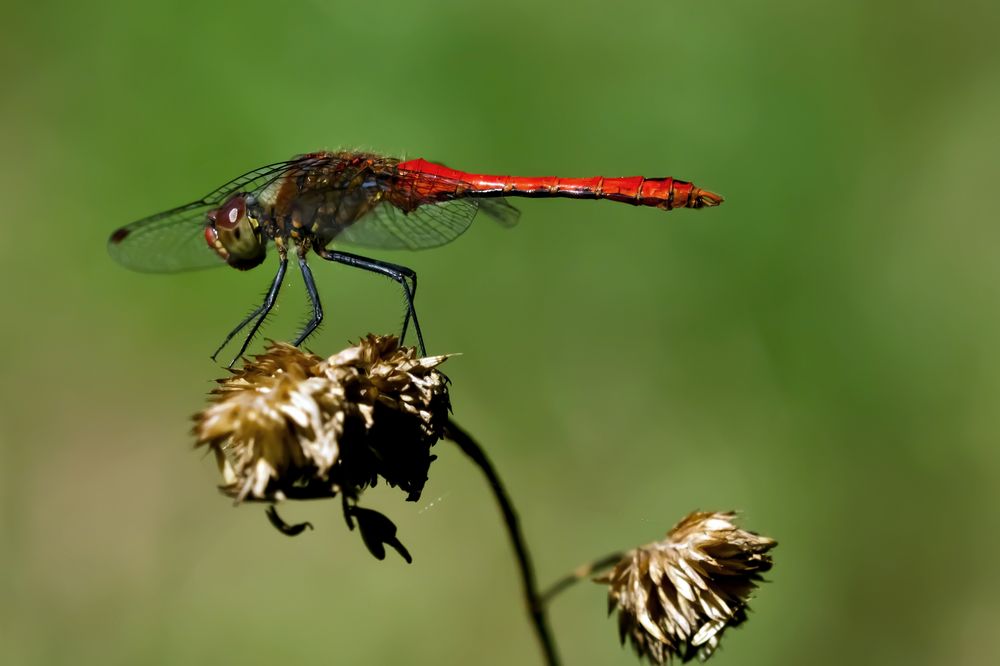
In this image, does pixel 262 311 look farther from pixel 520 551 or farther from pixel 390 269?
pixel 520 551

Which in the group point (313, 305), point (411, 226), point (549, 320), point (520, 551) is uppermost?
point (411, 226)

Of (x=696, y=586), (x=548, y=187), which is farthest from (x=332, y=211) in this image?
(x=696, y=586)

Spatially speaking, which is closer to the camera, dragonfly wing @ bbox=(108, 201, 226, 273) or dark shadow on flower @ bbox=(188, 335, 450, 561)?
dark shadow on flower @ bbox=(188, 335, 450, 561)

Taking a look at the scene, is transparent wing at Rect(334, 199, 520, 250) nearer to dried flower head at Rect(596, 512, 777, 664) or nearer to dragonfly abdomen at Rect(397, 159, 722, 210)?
dragonfly abdomen at Rect(397, 159, 722, 210)

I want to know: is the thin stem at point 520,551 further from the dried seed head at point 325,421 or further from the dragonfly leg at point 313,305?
the dragonfly leg at point 313,305

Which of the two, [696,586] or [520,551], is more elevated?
[520,551]

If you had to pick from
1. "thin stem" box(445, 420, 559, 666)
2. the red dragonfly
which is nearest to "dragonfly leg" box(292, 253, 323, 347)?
the red dragonfly

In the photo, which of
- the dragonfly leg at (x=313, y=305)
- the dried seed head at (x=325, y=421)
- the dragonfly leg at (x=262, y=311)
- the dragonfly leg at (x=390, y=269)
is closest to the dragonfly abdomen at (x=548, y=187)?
the dragonfly leg at (x=390, y=269)
